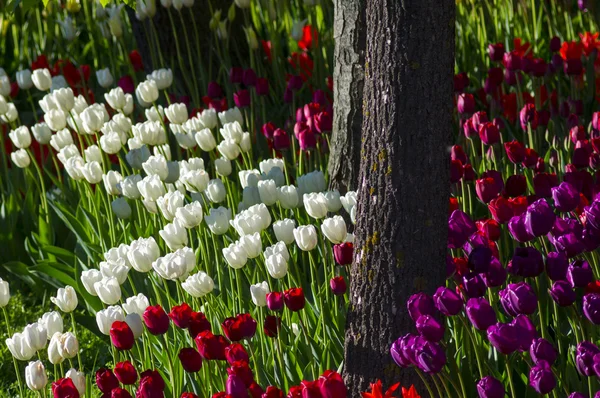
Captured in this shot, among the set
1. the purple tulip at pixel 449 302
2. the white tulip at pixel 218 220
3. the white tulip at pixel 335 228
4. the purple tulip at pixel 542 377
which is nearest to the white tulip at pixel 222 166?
the white tulip at pixel 218 220

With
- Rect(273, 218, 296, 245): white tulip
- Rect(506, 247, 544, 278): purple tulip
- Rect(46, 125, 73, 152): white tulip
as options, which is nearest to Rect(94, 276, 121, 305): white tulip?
Rect(273, 218, 296, 245): white tulip

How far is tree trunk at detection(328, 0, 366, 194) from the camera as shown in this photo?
3209 mm

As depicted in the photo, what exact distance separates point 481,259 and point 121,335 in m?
0.84

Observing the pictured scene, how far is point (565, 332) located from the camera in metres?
2.45

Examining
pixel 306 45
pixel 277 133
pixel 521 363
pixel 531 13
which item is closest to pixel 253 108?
pixel 306 45

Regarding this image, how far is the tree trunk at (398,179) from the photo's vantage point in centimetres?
213

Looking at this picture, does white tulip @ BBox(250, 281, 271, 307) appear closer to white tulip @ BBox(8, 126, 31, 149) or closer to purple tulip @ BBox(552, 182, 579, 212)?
purple tulip @ BBox(552, 182, 579, 212)

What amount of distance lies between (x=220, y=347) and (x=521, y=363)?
799 millimetres

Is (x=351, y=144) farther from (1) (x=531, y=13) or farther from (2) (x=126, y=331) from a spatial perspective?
(1) (x=531, y=13)

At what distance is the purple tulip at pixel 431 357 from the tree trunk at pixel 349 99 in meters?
1.44

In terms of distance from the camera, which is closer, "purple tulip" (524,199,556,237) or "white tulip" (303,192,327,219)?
"purple tulip" (524,199,556,237)

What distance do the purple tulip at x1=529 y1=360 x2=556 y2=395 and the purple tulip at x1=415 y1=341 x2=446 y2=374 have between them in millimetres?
175

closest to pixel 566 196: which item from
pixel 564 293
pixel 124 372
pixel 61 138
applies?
pixel 564 293

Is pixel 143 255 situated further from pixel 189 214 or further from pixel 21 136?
pixel 21 136
